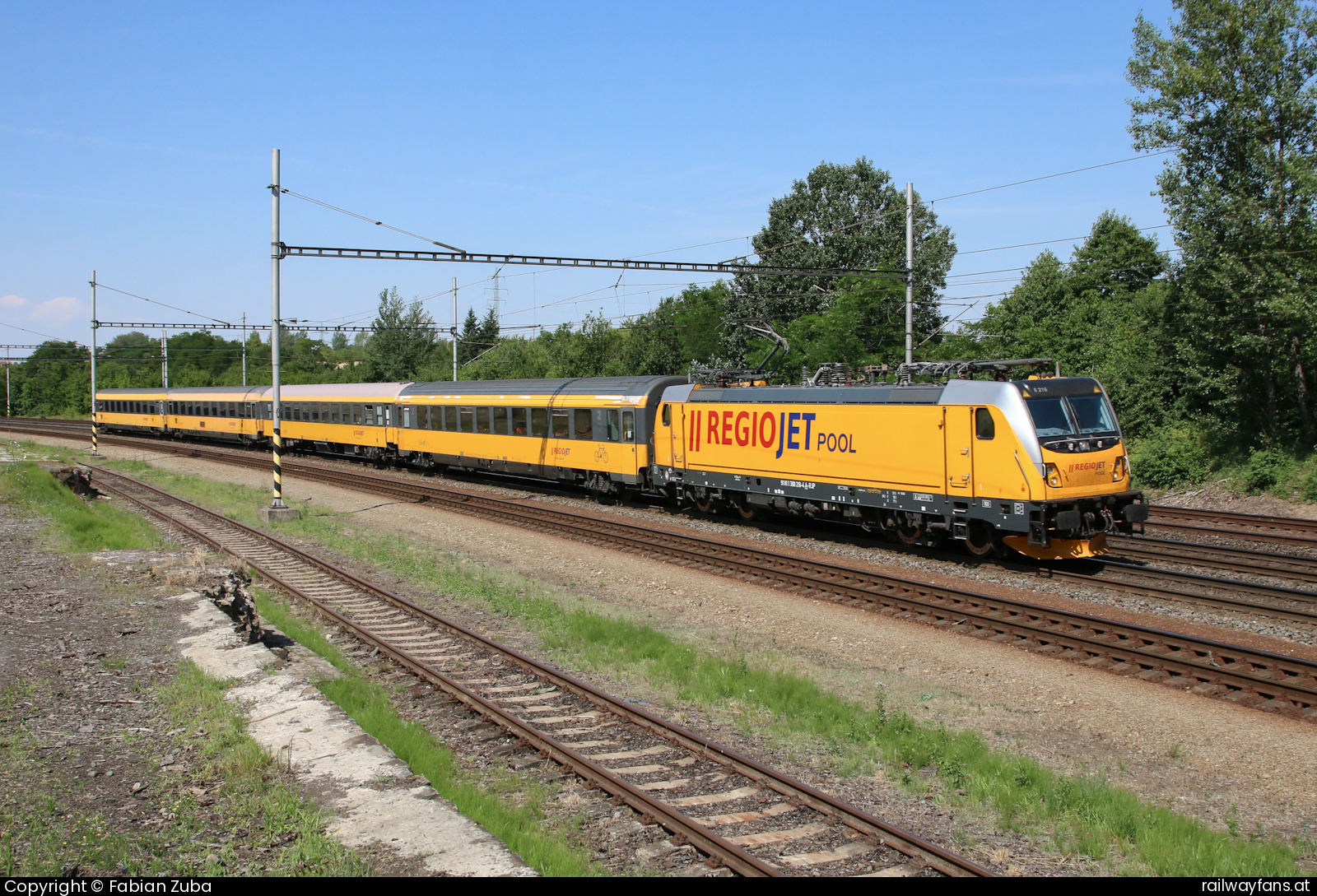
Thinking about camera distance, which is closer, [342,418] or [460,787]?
[460,787]

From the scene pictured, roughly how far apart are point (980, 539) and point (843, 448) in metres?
3.08

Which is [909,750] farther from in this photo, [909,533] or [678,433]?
[678,433]

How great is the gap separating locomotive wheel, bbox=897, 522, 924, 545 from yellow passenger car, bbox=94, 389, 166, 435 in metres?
54.4

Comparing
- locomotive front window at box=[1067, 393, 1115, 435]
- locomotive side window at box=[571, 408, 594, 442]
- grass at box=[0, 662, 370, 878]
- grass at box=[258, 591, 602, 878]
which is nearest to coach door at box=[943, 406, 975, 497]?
locomotive front window at box=[1067, 393, 1115, 435]

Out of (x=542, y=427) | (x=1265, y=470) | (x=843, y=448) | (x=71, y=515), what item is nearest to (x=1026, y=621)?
(x=843, y=448)

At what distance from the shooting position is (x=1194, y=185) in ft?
78.1

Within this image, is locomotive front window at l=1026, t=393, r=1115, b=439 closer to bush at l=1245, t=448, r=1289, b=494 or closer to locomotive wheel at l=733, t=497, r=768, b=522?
locomotive wheel at l=733, t=497, r=768, b=522

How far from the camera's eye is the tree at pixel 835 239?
4678 cm

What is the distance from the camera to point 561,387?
2653 cm

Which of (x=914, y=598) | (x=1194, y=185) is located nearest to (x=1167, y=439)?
(x=1194, y=185)

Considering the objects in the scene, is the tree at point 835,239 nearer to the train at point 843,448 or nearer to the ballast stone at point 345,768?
the train at point 843,448

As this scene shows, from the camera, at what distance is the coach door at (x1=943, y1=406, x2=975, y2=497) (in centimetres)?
1517

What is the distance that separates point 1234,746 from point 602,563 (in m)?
11.1

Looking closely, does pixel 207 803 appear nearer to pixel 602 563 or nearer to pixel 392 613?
pixel 392 613
